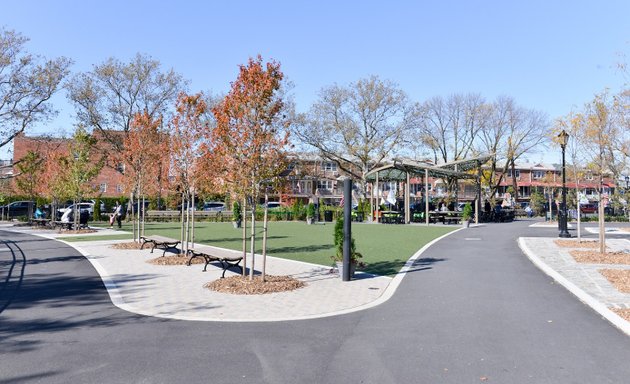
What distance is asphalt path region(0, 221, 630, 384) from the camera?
5.00 meters

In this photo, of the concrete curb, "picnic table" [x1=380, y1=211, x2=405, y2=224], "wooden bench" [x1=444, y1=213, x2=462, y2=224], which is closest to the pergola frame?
"picnic table" [x1=380, y1=211, x2=405, y2=224]

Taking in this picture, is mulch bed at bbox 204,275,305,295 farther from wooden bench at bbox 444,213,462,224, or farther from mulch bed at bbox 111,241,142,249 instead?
wooden bench at bbox 444,213,462,224

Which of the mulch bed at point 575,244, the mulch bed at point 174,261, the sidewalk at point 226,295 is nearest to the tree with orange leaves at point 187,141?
the mulch bed at point 174,261

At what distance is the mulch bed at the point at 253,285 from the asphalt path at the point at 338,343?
2.16 metres

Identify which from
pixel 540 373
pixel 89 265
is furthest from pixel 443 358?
pixel 89 265

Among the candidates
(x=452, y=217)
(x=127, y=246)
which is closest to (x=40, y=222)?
(x=127, y=246)

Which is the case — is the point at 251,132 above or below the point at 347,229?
above

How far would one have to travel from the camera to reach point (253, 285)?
9625 millimetres

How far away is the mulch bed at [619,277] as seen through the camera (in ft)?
31.3

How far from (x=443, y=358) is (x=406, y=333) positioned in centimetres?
108

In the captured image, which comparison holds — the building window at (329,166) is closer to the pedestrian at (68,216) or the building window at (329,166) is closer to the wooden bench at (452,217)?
the wooden bench at (452,217)

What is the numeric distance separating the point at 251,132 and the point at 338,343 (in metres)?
4.97

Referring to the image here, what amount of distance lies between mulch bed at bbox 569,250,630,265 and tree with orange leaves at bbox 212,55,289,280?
392 inches

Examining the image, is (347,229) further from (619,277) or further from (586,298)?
(619,277)
